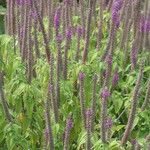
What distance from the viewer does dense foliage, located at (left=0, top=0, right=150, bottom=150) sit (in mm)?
2801

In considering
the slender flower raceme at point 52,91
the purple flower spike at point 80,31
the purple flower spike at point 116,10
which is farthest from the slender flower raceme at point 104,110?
the purple flower spike at point 80,31

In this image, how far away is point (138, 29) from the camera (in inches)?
141

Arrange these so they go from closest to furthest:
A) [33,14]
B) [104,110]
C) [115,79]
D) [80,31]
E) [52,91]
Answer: [104,110] < [52,91] < [115,79] < [33,14] < [80,31]

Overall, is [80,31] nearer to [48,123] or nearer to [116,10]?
[116,10]

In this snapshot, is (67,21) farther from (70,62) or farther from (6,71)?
(6,71)

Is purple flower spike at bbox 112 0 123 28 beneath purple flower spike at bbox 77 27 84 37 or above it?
above

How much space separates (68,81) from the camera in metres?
3.23

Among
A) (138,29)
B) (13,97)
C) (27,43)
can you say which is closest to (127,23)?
(138,29)

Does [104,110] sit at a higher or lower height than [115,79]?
higher

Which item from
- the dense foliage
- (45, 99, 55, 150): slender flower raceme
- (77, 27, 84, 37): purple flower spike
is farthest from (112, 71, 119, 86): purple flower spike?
(45, 99, 55, 150): slender flower raceme

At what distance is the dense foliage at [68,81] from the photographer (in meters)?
2.80

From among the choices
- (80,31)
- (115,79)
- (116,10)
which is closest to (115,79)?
(115,79)

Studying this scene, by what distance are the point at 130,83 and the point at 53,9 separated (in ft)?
3.61

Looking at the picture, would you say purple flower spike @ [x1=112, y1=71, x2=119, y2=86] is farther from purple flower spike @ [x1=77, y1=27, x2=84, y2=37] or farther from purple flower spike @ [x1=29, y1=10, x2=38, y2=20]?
purple flower spike @ [x1=29, y1=10, x2=38, y2=20]
